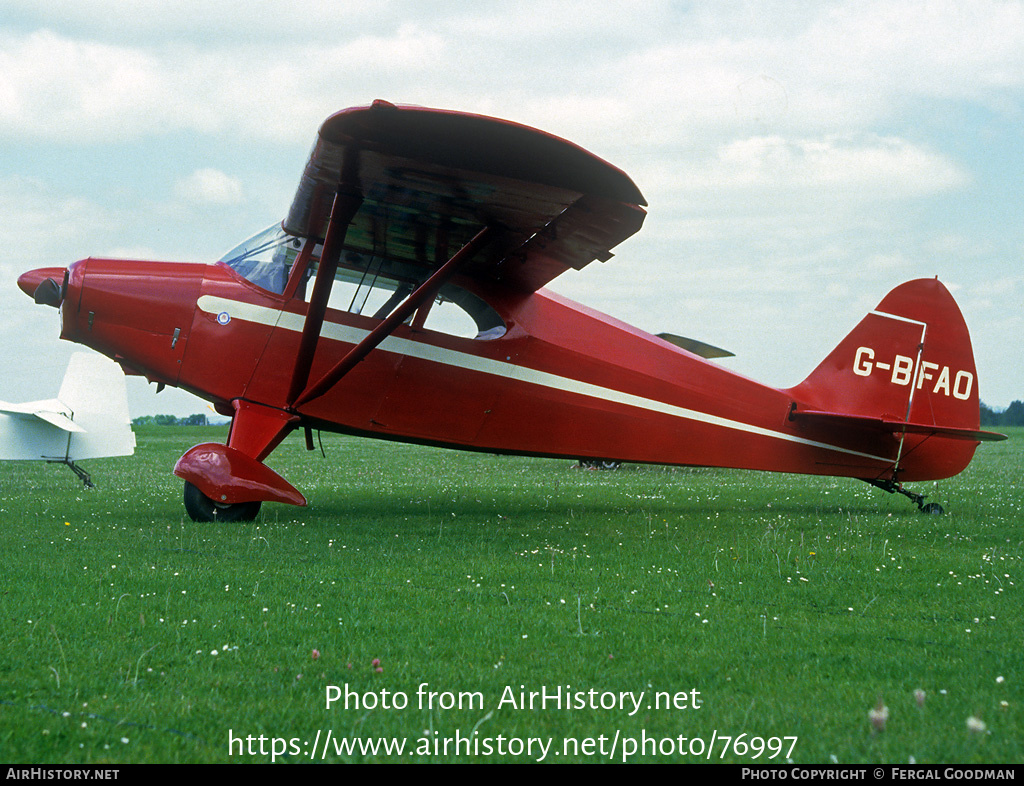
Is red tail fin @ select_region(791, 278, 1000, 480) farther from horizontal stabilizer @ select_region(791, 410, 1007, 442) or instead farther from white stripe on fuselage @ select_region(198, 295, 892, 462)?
white stripe on fuselage @ select_region(198, 295, 892, 462)

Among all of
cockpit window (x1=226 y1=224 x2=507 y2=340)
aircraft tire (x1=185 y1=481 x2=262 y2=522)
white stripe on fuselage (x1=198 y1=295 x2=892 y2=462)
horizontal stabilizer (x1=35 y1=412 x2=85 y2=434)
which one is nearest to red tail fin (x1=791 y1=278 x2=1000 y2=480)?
white stripe on fuselage (x1=198 y1=295 x2=892 y2=462)

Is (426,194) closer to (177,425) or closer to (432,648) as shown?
(432,648)

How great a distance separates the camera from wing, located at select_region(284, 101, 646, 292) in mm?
5668

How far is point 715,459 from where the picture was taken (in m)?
8.98

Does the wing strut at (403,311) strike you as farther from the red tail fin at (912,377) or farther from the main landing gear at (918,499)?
the main landing gear at (918,499)

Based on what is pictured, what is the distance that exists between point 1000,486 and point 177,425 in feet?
170

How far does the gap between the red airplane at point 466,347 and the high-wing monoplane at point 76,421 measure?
13.5 ft

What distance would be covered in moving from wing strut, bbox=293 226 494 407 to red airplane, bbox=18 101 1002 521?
2 cm

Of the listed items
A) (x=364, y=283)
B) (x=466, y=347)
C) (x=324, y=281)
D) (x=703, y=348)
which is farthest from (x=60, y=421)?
(x=703, y=348)

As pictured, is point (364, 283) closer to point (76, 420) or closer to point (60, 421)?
point (60, 421)

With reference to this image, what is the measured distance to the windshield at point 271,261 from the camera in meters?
8.00

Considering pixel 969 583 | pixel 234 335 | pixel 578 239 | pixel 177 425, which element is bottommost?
pixel 177 425

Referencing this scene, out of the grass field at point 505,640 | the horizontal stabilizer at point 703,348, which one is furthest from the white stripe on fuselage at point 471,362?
the horizontal stabilizer at point 703,348
